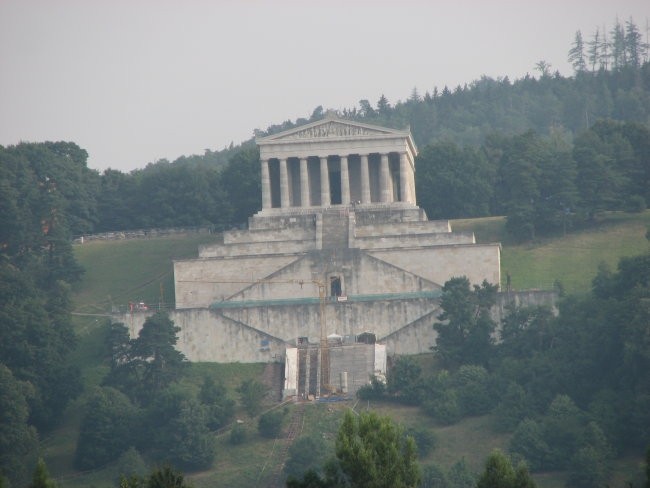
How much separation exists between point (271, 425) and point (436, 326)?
9.50 metres

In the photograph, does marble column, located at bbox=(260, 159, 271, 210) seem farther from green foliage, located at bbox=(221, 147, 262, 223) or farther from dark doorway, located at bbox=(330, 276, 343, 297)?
dark doorway, located at bbox=(330, 276, 343, 297)

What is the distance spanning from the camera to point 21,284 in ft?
264

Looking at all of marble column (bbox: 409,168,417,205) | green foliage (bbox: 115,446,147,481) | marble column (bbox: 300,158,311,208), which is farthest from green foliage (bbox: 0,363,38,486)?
marble column (bbox: 409,168,417,205)

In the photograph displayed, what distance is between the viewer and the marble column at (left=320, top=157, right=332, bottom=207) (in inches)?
3509

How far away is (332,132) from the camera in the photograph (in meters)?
89.4

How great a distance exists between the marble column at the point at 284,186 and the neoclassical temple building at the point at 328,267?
2.8 inches

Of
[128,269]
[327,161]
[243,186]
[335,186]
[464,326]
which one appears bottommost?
[464,326]

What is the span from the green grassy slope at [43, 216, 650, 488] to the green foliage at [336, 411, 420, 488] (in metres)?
19.6

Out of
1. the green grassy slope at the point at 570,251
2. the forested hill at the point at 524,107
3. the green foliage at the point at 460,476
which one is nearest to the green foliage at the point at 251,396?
the green foliage at the point at 460,476

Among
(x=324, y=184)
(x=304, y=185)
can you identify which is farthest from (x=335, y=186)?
(x=304, y=185)

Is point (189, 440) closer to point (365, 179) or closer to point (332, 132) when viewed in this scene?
point (365, 179)

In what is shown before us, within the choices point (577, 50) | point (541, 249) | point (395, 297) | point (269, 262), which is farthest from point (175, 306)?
point (577, 50)

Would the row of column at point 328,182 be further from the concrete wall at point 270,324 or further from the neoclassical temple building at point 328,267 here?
the concrete wall at point 270,324

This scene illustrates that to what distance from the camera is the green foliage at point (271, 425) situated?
2712 inches
